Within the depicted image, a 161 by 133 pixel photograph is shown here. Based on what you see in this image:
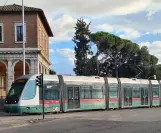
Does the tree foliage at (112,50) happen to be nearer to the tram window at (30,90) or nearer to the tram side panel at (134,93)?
the tram side panel at (134,93)

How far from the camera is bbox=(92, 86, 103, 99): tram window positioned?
37.4 metres

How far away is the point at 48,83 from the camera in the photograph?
33.1 metres

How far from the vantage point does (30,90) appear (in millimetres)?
31922

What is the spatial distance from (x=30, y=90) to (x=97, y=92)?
8.04m

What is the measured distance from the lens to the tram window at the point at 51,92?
32.9m

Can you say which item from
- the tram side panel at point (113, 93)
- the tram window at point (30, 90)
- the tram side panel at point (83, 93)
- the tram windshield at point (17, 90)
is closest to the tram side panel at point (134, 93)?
the tram side panel at point (113, 93)

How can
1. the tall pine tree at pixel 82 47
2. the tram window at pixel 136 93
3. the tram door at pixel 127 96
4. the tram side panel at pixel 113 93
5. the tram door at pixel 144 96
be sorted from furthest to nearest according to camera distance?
the tall pine tree at pixel 82 47 < the tram door at pixel 144 96 < the tram window at pixel 136 93 < the tram door at pixel 127 96 < the tram side panel at pixel 113 93

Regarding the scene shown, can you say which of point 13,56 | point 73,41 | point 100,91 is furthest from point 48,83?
point 73,41

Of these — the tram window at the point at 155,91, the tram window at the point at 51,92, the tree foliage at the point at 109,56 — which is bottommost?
the tram window at the point at 155,91

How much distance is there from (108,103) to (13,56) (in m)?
14.5

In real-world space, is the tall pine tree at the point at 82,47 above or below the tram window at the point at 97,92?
above

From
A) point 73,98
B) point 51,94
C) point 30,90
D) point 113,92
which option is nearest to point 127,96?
point 113,92

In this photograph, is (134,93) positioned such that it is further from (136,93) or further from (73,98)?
(73,98)

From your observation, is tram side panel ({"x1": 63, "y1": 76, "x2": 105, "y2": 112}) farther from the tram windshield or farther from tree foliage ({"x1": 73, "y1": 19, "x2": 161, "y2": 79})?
tree foliage ({"x1": 73, "y1": 19, "x2": 161, "y2": 79})
